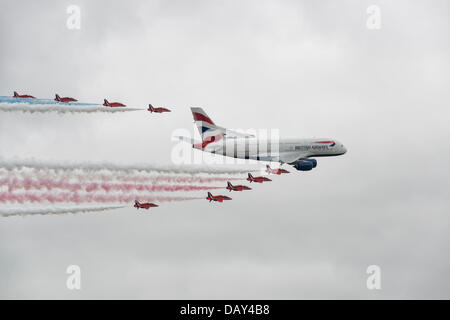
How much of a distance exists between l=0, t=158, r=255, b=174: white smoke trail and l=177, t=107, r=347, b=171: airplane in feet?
17.8

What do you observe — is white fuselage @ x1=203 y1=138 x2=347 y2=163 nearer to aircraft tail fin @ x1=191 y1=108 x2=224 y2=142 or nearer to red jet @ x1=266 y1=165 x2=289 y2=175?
aircraft tail fin @ x1=191 y1=108 x2=224 y2=142

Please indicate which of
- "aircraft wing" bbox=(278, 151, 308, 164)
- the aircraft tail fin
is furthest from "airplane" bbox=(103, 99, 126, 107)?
"aircraft wing" bbox=(278, 151, 308, 164)

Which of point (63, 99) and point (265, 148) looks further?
point (265, 148)

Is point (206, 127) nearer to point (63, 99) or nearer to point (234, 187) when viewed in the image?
point (234, 187)

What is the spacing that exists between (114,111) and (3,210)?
73.0 feet

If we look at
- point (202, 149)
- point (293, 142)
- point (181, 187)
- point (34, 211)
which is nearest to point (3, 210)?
point (34, 211)

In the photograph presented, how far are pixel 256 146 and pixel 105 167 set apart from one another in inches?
1205

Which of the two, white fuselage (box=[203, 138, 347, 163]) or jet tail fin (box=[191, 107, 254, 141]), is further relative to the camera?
jet tail fin (box=[191, 107, 254, 141])

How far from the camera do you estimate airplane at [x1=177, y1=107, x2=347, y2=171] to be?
15400 centimetres

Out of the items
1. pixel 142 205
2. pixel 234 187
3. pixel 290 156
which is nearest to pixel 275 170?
pixel 290 156

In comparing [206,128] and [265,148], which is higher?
[206,128]

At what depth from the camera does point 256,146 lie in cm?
15438

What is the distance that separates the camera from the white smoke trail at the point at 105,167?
4818 inches

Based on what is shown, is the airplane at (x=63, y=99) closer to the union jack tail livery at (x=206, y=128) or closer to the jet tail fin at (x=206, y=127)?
the union jack tail livery at (x=206, y=128)
